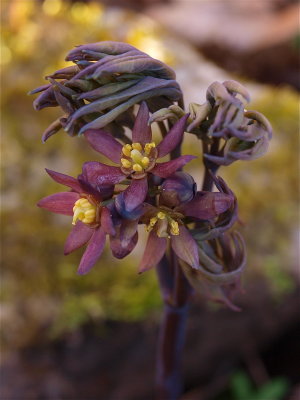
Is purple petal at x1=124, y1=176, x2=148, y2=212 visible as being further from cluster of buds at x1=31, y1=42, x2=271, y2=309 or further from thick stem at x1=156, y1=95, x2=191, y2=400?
thick stem at x1=156, y1=95, x2=191, y2=400

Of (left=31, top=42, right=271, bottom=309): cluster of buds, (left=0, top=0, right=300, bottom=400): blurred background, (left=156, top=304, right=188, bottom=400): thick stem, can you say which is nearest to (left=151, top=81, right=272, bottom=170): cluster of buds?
(left=31, top=42, right=271, bottom=309): cluster of buds

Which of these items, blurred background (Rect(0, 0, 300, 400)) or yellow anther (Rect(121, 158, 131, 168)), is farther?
blurred background (Rect(0, 0, 300, 400))

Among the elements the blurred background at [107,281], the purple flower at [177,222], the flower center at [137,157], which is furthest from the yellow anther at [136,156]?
the blurred background at [107,281]

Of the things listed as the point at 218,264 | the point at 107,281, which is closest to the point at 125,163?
the point at 218,264

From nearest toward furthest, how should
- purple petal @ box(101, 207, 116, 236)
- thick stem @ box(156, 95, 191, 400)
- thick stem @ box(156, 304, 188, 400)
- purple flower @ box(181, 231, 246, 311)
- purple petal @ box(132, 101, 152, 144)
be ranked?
purple petal @ box(101, 207, 116, 236)
purple petal @ box(132, 101, 152, 144)
purple flower @ box(181, 231, 246, 311)
thick stem @ box(156, 95, 191, 400)
thick stem @ box(156, 304, 188, 400)

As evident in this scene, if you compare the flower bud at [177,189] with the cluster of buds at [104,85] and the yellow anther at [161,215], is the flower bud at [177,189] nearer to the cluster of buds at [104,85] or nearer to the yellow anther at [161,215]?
the yellow anther at [161,215]

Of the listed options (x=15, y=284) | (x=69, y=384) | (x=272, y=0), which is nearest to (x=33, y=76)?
(x=15, y=284)

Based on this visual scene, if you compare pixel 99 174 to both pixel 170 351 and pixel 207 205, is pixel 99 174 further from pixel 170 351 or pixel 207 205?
pixel 170 351
